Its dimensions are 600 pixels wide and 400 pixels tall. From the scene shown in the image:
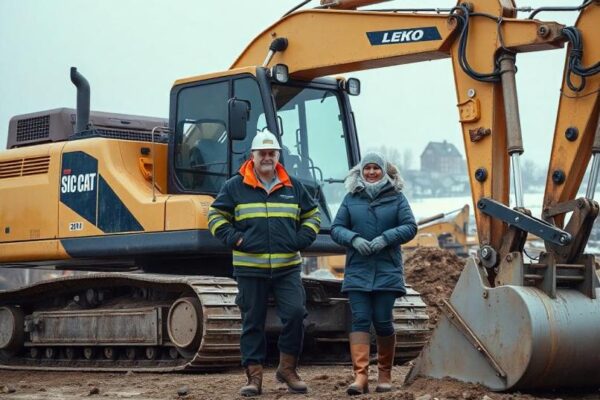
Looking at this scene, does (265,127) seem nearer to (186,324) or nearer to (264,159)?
(186,324)

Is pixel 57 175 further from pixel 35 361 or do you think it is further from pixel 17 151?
pixel 35 361

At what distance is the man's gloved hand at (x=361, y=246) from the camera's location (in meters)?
8.81

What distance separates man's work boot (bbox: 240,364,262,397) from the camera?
29.6ft

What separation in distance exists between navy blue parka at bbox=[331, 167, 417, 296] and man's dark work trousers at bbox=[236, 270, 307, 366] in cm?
44

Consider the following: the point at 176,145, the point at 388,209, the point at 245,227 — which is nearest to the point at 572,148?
the point at 388,209

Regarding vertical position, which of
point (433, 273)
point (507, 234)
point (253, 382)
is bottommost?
point (253, 382)

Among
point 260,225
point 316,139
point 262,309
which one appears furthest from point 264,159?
point 316,139

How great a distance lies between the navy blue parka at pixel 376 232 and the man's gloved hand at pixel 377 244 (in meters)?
0.03

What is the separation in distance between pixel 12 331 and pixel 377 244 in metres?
5.75

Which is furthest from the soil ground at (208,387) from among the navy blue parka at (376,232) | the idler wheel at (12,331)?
the navy blue parka at (376,232)

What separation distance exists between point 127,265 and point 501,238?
498cm

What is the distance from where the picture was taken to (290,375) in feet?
30.0

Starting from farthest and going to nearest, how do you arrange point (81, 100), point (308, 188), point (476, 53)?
1. point (81, 100)
2. point (308, 188)
3. point (476, 53)

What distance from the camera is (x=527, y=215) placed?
880cm
